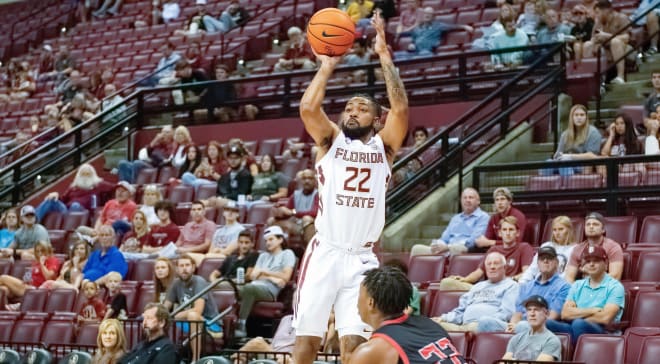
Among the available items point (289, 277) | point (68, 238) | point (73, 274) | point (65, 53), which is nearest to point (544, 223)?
point (289, 277)

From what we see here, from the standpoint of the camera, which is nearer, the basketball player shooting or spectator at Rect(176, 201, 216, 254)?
the basketball player shooting

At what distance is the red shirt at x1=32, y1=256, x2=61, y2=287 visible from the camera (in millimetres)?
14594

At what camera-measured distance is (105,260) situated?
1388 cm

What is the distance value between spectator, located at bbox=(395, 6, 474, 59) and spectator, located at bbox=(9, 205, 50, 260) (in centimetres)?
533

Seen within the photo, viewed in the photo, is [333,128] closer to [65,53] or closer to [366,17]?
[366,17]

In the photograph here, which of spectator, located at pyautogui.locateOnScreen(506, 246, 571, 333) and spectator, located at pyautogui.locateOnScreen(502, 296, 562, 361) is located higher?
spectator, located at pyautogui.locateOnScreen(506, 246, 571, 333)

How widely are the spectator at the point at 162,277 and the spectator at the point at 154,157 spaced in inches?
192

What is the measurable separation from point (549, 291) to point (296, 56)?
9142 millimetres

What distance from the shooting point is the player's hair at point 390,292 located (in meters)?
5.55

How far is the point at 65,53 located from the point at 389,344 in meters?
18.7

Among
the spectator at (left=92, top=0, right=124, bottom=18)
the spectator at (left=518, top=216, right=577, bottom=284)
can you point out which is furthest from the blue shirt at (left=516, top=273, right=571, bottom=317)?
the spectator at (left=92, top=0, right=124, bottom=18)

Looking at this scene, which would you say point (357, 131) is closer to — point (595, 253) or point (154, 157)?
point (595, 253)

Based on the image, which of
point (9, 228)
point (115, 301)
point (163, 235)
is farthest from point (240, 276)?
point (9, 228)

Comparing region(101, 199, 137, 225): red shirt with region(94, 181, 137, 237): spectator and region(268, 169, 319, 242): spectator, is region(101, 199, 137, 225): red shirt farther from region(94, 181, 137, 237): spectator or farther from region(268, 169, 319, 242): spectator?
region(268, 169, 319, 242): spectator
